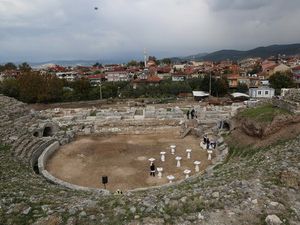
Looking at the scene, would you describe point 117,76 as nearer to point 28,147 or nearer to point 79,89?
point 79,89

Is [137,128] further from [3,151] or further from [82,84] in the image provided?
[82,84]

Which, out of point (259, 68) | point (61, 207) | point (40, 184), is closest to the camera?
point (61, 207)

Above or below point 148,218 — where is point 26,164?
below

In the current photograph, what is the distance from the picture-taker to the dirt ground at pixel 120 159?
18.3m

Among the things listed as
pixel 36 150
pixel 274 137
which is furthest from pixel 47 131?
pixel 274 137

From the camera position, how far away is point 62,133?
2725cm

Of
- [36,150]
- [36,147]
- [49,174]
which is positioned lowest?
[49,174]

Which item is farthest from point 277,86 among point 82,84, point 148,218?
point 148,218

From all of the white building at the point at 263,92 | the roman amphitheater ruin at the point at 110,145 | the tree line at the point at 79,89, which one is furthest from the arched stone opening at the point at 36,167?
the white building at the point at 263,92

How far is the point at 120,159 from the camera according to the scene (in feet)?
71.6

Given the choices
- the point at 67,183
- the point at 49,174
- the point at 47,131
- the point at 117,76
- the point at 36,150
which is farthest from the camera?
the point at 117,76

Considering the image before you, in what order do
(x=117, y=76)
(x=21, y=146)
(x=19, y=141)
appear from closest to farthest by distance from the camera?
1. (x=21, y=146)
2. (x=19, y=141)
3. (x=117, y=76)

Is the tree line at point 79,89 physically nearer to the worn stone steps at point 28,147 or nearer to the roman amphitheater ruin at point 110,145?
the roman amphitheater ruin at point 110,145

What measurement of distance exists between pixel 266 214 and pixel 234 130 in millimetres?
13592
